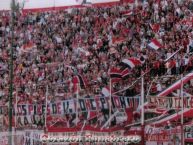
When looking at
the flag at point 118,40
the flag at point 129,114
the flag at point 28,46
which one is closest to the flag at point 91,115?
the flag at point 129,114

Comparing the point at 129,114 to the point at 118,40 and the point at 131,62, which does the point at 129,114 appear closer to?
the point at 131,62

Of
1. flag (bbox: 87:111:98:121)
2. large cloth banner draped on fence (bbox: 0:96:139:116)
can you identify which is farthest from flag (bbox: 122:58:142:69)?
large cloth banner draped on fence (bbox: 0:96:139:116)

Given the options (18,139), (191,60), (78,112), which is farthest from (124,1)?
(18,139)

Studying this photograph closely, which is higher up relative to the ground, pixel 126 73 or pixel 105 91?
pixel 126 73

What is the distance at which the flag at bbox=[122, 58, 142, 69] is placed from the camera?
28703 mm

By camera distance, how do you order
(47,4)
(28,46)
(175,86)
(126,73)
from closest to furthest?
(175,86), (126,73), (28,46), (47,4)

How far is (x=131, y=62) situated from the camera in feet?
95.0

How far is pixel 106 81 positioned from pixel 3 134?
6.14 metres

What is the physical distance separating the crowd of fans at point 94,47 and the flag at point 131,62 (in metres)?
0.24

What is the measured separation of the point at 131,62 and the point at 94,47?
4.36m

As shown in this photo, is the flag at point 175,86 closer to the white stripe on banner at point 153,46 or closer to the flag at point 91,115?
the flag at point 91,115

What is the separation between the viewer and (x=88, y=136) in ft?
78.5

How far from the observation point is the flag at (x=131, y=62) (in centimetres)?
2870

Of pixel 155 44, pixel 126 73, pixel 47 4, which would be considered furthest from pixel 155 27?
pixel 47 4
